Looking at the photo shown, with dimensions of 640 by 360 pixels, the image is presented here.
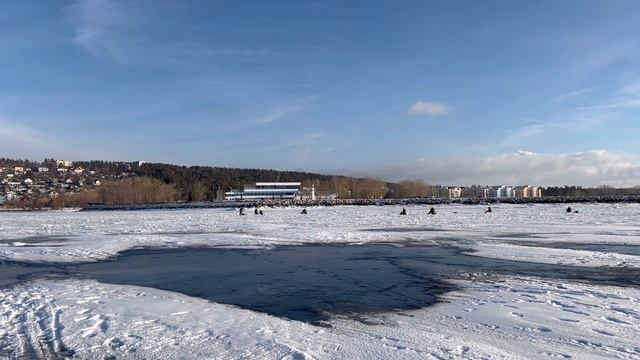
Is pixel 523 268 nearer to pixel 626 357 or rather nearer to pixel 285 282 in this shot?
pixel 285 282

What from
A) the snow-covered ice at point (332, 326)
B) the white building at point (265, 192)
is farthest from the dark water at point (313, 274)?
the white building at point (265, 192)

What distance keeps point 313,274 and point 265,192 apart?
15740 cm

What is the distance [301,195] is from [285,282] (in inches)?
6007

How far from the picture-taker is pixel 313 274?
45.5 feet

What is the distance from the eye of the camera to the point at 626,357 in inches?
252

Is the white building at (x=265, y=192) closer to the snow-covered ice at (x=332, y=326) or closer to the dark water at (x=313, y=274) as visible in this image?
the dark water at (x=313, y=274)

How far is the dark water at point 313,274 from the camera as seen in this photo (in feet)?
33.7

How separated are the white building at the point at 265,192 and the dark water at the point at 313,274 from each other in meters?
148

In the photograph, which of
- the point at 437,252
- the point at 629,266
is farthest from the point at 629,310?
the point at 437,252

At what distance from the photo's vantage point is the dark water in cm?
1027

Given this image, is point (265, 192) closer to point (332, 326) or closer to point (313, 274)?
point (313, 274)

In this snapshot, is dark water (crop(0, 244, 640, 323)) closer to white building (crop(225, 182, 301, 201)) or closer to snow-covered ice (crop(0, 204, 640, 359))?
snow-covered ice (crop(0, 204, 640, 359))

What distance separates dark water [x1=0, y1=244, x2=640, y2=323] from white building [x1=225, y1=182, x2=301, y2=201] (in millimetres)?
148155

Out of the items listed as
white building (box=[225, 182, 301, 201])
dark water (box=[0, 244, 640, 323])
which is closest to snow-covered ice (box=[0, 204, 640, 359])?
dark water (box=[0, 244, 640, 323])
